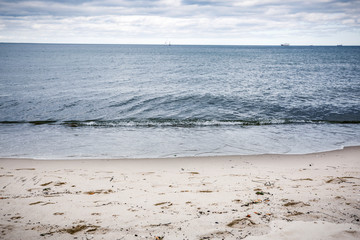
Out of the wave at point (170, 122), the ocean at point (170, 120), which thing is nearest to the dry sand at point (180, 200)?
the ocean at point (170, 120)

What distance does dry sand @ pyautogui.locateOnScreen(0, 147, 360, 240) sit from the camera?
174 inches

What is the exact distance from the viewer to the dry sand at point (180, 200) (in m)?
4.42

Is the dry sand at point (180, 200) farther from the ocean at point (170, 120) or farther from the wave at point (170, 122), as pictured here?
the wave at point (170, 122)

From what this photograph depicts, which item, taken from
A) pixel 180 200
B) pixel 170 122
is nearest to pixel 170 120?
pixel 170 122

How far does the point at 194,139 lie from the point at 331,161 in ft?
20.6

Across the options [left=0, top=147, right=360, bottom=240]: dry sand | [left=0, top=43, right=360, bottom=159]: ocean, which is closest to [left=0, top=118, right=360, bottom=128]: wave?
[left=0, top=43, right=360, bottom=159]: ocean

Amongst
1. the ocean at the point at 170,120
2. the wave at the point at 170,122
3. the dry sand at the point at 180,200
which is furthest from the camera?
the wave at the point at 170,122

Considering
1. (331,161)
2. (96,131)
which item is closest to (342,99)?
(331,161)

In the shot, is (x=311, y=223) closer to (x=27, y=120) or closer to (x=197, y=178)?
(x=197, y=178)

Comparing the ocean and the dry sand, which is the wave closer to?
the ocean

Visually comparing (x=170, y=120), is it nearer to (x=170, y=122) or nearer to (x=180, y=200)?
(x=170, y=122)

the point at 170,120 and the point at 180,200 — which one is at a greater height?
the point at 170,120

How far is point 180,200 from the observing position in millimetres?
5641

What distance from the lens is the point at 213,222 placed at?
4.67m
